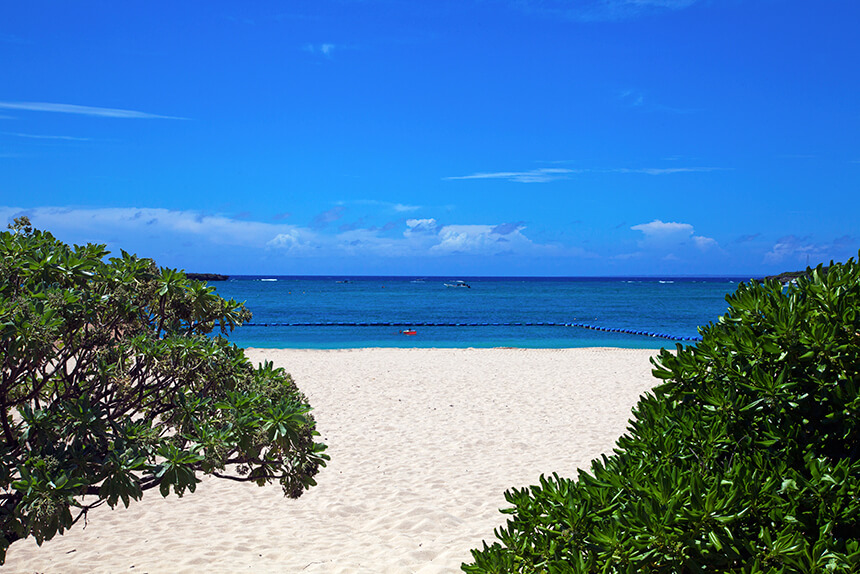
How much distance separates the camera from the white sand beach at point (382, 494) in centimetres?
551

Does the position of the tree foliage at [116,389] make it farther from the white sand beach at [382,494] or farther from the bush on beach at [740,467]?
the white sand beach at [382,494]

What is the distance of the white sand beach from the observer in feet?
18.1

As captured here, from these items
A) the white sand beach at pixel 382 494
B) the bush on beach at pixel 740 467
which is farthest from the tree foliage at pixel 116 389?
the white sand beach at pixel 382 494

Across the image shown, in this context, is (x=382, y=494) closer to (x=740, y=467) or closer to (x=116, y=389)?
(x=116, y=389)

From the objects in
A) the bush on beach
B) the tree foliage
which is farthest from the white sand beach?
the bush on beach

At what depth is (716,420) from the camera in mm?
2635

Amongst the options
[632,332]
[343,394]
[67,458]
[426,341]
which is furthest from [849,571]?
[632,332]

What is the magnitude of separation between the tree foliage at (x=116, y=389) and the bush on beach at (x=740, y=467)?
1745 millimetres

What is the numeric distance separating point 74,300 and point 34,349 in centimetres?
35

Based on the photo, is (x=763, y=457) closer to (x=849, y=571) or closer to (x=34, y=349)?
(x=849, y=571)

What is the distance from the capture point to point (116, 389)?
13.2 feet

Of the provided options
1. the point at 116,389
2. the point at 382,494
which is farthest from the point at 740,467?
the point at 382,494

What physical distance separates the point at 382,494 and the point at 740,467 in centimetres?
549

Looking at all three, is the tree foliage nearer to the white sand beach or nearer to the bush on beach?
the bush on beach
